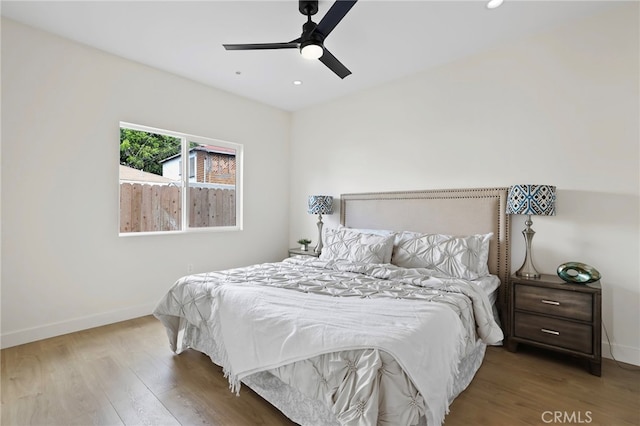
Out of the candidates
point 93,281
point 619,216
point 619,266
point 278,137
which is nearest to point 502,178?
point 619,216

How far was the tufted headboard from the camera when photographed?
2.95 meters

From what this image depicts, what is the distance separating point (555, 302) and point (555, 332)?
23 cm

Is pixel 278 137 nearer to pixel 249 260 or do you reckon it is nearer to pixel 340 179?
pixel 340 179

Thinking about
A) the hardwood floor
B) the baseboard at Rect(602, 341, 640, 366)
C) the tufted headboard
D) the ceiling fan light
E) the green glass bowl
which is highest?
the ceiling fan light

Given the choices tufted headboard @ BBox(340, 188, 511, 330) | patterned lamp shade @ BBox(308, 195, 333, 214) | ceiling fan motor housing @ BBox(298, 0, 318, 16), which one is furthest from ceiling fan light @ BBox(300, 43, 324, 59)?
patterned lamp shade @ BBox(308, 195, 333, 214)

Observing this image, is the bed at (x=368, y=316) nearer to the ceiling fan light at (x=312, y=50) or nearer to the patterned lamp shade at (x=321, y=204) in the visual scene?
the patterned lamp shade at (x=321, y=204)

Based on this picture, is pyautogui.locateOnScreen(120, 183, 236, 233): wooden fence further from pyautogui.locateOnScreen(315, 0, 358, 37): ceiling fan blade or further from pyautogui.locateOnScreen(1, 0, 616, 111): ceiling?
pyautogui.locateOnScreen(315, 0, 358, 37): ceiling fan blade

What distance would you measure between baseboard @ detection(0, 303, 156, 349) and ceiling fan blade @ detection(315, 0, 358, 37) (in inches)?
135

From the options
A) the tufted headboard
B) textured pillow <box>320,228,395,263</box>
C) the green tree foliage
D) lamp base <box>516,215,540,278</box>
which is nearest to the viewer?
lamp base <box>516,215,540,278</box>

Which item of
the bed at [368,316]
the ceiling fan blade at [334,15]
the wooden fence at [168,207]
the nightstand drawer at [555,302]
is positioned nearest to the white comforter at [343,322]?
the bed at [368,316]

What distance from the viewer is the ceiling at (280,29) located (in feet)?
8.03

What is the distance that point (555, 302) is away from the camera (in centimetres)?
239

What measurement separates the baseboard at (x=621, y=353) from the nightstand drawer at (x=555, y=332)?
477 mm

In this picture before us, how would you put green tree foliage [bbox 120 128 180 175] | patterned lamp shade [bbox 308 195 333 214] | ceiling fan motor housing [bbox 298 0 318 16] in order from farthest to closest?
patterned lamp shade [bbox 308 195 333 214], green tree foliage [bbox 120 128 180 175], ceiling fan motor housing [bbox 298 0 318 16]
